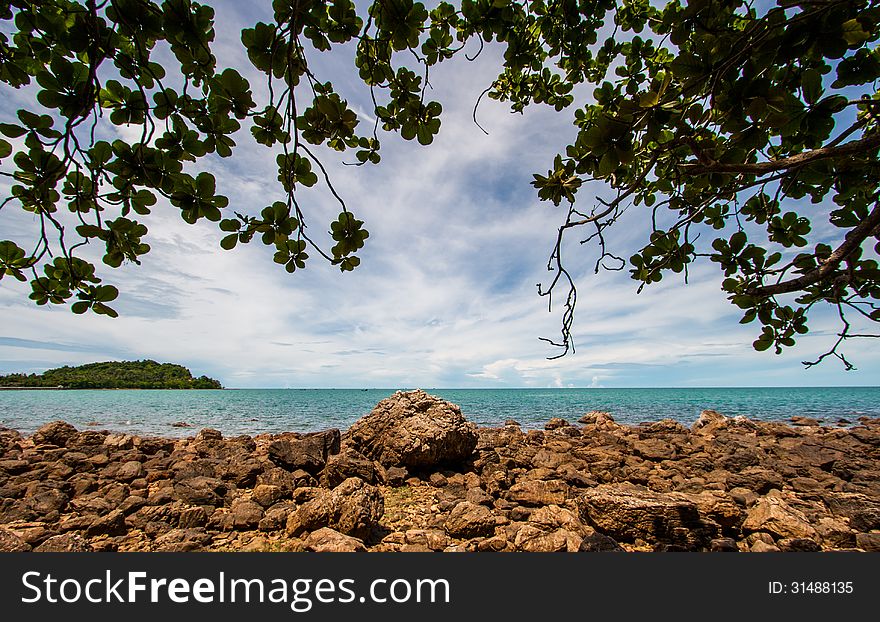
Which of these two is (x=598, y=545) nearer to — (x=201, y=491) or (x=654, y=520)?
(x=654, y=520)

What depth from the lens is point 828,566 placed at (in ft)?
12.5

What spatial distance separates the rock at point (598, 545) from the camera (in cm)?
433

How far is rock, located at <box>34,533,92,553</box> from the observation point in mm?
4404

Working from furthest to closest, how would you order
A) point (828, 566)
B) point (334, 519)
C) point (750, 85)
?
1. point (334, 519)
2. point (828, 566)
3. point (750, 85)

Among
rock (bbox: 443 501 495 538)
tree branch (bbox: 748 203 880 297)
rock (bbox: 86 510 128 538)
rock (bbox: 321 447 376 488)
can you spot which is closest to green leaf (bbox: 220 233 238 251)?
tree branch (bbox: 748 203 880 297)

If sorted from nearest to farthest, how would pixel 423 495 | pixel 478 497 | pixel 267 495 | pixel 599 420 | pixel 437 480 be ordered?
1. pixel 267 495
2. pixel 478 497
3. pixel 423 495
4. pixel 437 480
5. pixel 599 420

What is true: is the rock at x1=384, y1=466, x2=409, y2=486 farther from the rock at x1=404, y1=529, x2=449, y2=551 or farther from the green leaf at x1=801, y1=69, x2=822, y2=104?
the green leaf at x1=801, y1=69, x2=822, y2=104

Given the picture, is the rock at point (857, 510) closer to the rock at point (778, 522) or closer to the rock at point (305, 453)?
the rock at point (778, 522)

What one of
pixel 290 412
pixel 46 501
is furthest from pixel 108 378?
pixel 46 501

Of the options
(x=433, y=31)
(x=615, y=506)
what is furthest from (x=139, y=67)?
(x=615, y=506)

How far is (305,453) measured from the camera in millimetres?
7766

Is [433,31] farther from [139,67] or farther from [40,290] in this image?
[40,290]

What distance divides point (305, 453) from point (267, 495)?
1676 mm

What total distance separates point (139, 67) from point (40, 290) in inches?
47.8
